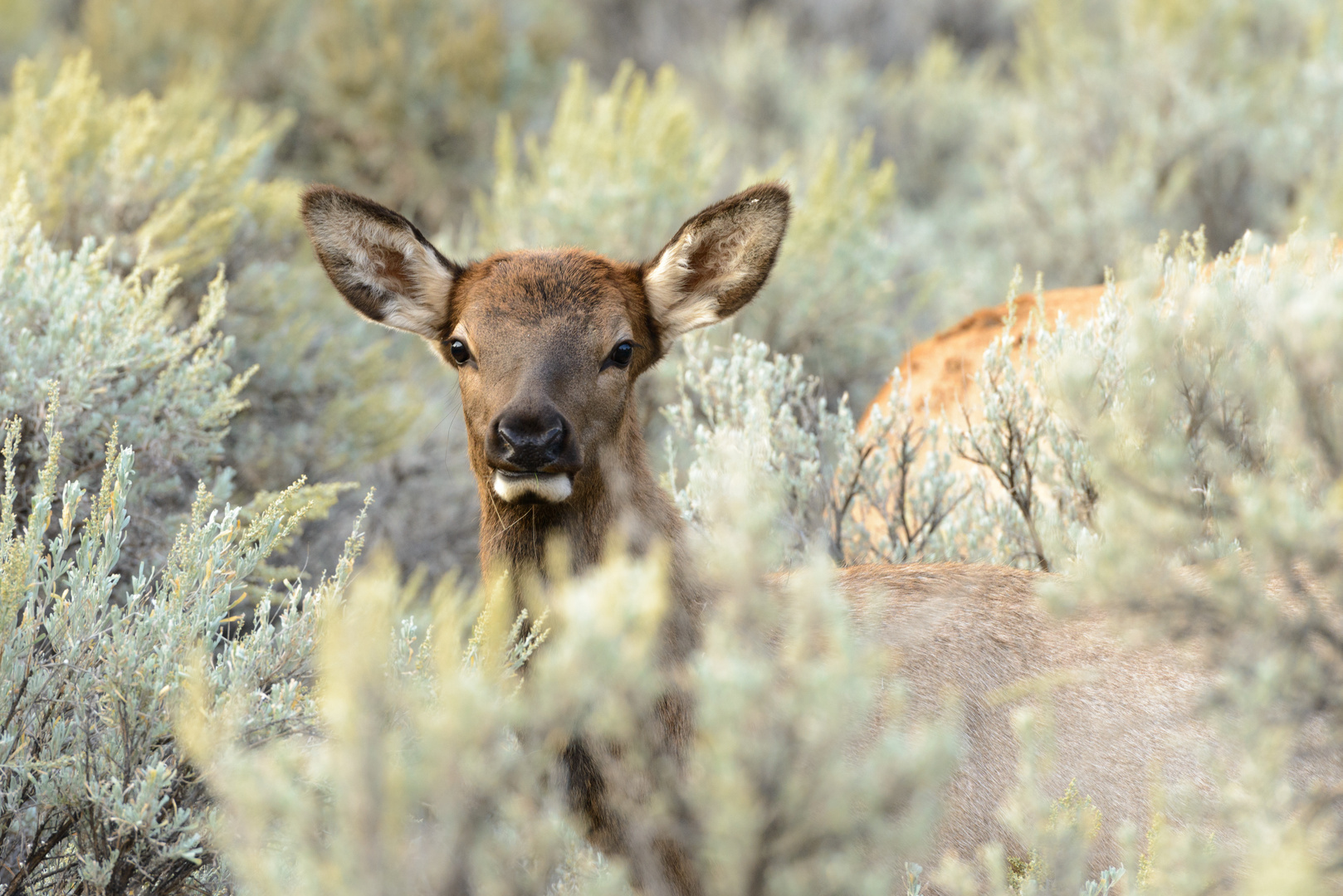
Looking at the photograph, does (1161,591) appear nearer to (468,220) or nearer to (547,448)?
(547,448)

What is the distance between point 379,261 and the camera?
416 cm

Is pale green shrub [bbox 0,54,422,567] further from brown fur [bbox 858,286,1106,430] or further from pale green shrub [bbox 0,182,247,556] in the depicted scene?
brown fur [bbox 858,286,1106,430]

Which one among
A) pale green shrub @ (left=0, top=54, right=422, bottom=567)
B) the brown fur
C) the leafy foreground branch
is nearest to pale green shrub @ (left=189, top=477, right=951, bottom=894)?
the leafy foreground branch

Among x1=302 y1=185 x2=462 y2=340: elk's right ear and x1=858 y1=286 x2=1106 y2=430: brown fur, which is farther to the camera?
x1=858 y1=286 x2=1106 y2=430: brown fur

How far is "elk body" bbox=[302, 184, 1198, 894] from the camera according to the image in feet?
10.1

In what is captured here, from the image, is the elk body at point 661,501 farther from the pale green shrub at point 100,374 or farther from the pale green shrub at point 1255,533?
the pale green shrub at point 100,374

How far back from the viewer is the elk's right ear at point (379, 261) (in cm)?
396

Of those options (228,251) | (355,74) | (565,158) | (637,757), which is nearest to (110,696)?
(637,757)

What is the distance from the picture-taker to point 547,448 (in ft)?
10.2

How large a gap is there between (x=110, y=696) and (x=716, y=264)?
2.35m

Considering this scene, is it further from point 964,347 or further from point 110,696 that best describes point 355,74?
point 110,696

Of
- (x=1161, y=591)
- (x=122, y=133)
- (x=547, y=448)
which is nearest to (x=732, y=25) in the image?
(x=122, y=133)

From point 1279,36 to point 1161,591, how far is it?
36.9 ft

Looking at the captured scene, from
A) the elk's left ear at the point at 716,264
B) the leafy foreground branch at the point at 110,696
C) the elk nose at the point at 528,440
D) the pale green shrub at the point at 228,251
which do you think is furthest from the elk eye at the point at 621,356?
the pale green shrub at the point at 228,251
